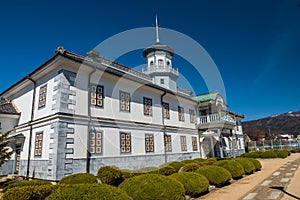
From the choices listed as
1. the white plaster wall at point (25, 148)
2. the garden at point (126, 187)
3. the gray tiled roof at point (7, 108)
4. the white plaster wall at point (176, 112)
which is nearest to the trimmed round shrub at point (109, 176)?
the garden at point (126, 187)

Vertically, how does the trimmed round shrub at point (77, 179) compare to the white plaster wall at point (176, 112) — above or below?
below

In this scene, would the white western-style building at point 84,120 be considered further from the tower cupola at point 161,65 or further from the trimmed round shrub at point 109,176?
the tower cupola at point 161,65

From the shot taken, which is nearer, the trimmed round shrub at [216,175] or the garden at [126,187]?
the garden at [126,187]

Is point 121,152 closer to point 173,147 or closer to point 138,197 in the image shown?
point 173,147

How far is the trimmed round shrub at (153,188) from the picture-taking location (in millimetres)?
6289

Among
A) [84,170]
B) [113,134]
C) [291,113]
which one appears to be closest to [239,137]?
[113,134]

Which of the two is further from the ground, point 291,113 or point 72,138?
point 291,113

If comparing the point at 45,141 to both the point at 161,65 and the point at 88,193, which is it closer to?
the point at 88,193

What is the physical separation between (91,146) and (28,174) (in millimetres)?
4270

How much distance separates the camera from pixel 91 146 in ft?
41.5

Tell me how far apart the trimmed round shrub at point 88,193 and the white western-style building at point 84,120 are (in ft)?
22.8

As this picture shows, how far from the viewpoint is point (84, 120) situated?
41.7 ft

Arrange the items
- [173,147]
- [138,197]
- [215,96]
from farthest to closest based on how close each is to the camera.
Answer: [215,96], [173,147], [138,197]

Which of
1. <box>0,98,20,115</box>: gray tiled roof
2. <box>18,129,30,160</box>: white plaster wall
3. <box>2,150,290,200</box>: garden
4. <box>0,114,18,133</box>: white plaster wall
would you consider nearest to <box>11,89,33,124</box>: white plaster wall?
<box>0,98,20,115</box>: gray tiled roof
